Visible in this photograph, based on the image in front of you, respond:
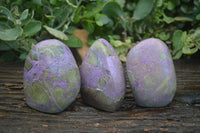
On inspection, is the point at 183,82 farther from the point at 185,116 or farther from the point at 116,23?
the point at 116,23

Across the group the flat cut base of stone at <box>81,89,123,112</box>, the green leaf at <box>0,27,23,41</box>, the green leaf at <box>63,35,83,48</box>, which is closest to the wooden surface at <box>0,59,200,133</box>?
the flat cut base of stone at <box>81,89,123,112</box>

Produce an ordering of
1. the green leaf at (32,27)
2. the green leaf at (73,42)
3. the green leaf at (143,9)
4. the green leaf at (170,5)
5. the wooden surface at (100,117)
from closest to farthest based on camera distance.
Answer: the wooden surface at (100,117), the green leaf at (32,27), the green leaf at (73,42), the green leaf at (143,9), the green leaf at (170,5)

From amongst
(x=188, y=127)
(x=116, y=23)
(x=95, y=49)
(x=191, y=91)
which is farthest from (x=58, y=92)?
(x=116, y=23)

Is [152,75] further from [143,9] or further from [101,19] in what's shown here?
[143,9]

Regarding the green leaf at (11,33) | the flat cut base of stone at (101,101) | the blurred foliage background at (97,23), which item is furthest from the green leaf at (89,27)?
the flat cut base of stone at (101,101)

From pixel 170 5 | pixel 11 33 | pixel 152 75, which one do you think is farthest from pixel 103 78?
pixel 170 5

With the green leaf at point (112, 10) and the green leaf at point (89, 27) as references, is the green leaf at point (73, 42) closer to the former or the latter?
the green leaf at point (89, 27)
